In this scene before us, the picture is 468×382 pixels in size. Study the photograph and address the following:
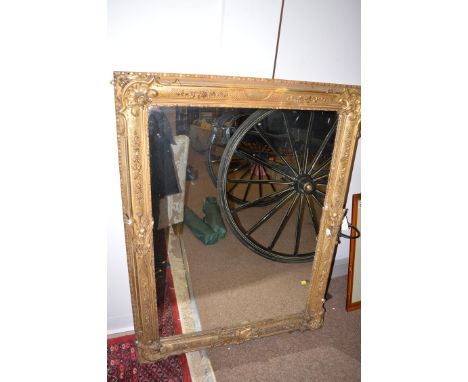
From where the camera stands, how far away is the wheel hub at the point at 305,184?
111 cm

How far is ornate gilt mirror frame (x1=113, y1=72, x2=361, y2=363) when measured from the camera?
76 cm

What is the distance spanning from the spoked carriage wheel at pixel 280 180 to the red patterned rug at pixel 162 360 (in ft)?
1.13

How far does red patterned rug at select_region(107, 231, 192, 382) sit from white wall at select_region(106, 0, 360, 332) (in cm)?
11

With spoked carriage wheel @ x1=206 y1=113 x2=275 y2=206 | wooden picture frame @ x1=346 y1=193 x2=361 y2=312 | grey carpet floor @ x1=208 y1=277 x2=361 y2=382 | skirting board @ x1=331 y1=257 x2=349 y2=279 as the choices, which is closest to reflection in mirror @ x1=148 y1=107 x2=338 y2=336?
spoked carriage wheel @ x1=206 y1=113 x2=275 y2=206

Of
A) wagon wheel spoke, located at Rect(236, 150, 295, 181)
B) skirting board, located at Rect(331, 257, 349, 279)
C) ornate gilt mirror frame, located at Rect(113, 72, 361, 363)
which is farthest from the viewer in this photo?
skirting board, located at Rect(331, 257, 349, 279)

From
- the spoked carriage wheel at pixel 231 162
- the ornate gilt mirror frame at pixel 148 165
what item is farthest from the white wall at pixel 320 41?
the spoked carriage wheel at pixel 231 162

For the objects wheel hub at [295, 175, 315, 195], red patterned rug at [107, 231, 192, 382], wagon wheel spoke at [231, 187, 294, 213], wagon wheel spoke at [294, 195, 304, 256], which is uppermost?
wheel hub at [295, 175, 315, 195]

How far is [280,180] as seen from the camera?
3.59 feet

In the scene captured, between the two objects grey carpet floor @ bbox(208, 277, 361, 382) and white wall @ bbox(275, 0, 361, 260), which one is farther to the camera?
grey carpet floor @ bbox(208, 277, 361, 382)

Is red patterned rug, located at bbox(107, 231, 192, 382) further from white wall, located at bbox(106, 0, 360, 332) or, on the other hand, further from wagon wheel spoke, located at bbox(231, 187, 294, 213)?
wagon wheel spoke, located at bbox(231, 187, 294, 213)
